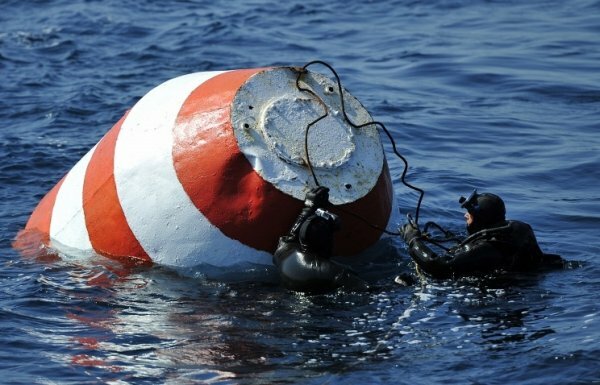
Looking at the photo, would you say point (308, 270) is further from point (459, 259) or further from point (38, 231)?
point (38, 231)

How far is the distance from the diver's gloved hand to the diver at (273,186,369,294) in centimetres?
55

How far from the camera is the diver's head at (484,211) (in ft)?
24.9

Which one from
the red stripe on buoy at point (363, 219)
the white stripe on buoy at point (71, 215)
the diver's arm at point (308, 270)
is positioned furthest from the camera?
the white stripe on buoy at point (71, 215)

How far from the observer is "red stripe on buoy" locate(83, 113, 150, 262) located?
7438mm

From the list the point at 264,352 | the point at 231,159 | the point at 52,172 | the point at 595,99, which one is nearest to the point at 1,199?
the point at 52,172

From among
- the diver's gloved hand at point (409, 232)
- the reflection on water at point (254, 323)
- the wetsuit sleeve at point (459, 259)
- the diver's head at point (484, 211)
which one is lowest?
the reflection on water at point (254, 323)

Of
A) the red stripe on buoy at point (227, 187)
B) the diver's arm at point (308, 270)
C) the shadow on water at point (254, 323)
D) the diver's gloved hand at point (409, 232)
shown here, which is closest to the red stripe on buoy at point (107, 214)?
the shadow on water at point (254, 323)

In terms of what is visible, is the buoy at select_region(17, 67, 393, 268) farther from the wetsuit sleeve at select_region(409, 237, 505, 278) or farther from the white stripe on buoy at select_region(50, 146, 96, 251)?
the wetsuit sleeve at select_region(409, 237, 505, 278)

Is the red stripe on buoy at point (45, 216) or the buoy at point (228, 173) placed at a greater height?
the buoy at point (228, 173)

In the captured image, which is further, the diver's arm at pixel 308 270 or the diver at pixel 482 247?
the diver at pixel 482 247

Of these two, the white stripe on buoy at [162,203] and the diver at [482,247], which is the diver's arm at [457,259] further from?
the white stripe on buoy at [162,203]

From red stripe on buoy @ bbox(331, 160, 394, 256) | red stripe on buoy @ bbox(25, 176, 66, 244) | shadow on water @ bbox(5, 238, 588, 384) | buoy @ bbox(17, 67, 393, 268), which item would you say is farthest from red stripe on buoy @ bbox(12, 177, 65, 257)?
red stripe on buoy @ bbox(331, 160, 394, 256)

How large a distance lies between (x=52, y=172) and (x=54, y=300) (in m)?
4.04

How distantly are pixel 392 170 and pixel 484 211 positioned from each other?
3597 millimetres
